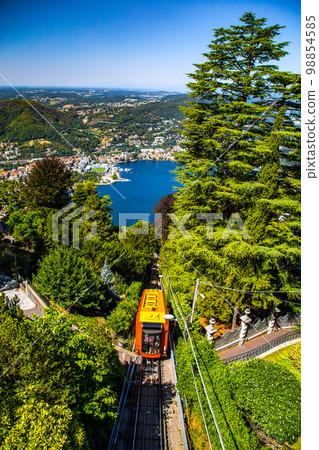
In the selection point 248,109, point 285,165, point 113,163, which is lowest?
point 285,165

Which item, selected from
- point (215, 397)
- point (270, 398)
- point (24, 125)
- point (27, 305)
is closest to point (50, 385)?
point (215, 397)

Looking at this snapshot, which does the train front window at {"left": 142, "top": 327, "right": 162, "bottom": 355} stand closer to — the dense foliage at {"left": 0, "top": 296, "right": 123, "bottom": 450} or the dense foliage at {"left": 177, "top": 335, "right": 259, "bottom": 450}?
the dense foliage at {"left": 177, "top": 335, "right": 259, "bottom": 450}

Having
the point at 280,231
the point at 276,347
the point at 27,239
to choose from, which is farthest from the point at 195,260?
the point at 27,239

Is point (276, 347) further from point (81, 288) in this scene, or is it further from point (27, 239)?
point (27, 239)

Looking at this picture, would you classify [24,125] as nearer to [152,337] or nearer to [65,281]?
[65,281]

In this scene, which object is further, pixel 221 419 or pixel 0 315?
pixel 221 419

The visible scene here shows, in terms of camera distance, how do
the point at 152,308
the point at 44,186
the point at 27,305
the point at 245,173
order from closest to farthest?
the point at 152,308 < the point at 245,173 < the point at 27,305 < the point at 44,186

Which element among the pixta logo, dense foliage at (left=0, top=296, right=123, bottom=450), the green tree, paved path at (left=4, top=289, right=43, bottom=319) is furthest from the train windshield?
the pixta logo
